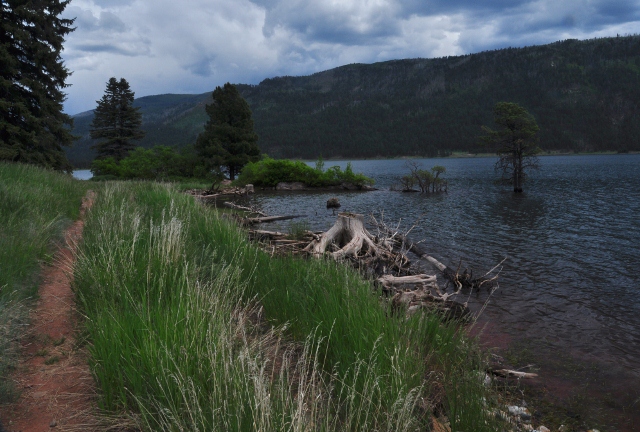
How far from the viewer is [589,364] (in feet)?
24.6

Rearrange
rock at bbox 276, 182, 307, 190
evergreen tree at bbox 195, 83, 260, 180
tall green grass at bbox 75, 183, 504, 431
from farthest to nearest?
1. evergreen tree at bbox 195, 83, 260, 180
2. rock at bbox 276, 182, 307, 190
3. tall green grass at bbox 75, 183, 504, 431

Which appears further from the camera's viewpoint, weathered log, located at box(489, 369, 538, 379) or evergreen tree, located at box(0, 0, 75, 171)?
evergreen tree, located at box(0, 0, 75, 171)

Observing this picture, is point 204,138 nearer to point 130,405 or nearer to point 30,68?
point 30,68

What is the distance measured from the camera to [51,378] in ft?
12.8

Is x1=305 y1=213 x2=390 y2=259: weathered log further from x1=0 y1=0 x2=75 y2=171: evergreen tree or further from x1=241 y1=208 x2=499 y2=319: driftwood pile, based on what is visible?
x1=0 y1=0 x2=75 y2=171: evergreen tree

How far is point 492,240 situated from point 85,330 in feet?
58.4

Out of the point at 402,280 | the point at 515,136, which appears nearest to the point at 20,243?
the point at 402,280

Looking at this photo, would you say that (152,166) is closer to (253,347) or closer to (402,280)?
(402,280)

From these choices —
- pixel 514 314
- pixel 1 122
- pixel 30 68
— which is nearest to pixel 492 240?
pixel 514 314

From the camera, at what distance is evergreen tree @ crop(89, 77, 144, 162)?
62.8 metres

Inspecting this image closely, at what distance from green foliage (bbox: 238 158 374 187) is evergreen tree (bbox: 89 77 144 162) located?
23.6 metres

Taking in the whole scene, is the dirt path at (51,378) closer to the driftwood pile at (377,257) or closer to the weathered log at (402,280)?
the driftwood pile at (377,257)

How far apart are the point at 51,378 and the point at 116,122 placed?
6801 cm

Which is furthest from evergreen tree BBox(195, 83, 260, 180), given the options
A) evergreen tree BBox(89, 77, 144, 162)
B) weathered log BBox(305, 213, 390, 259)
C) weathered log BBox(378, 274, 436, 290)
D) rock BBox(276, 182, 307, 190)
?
weathered log BBox(378, 274, 436, 290)
